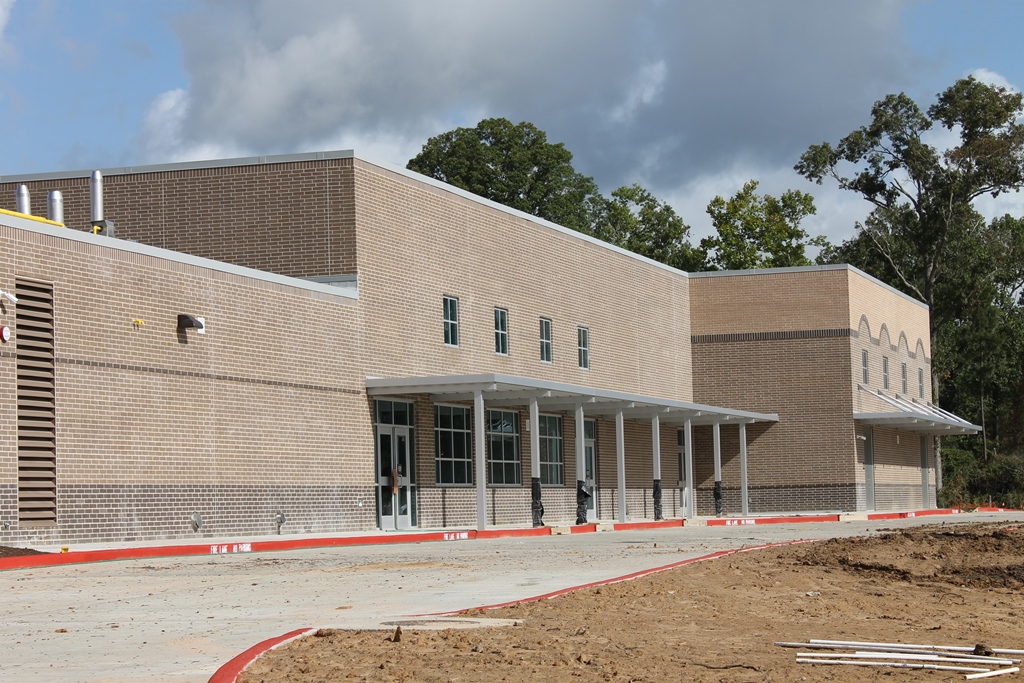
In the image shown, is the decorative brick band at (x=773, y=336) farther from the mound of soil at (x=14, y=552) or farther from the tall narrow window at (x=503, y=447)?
the mound of soil at (x=14, y=552)

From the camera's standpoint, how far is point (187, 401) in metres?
25.4

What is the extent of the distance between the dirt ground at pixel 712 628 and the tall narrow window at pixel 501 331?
18.3 metres

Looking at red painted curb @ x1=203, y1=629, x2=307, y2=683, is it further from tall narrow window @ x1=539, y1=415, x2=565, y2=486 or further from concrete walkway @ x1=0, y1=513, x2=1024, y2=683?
tall narrow window @ x1=539, y1=415, x2=565, y2=486

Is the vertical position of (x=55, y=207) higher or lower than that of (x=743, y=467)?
higher

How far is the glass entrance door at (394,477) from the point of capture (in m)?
31.3

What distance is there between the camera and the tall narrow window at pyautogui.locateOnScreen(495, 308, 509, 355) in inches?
1454

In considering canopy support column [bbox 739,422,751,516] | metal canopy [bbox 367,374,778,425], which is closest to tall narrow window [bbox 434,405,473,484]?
metal canopy [bbox 367,374,778,425]

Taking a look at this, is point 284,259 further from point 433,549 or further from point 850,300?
point 850,300

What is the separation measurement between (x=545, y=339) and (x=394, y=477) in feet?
30.3

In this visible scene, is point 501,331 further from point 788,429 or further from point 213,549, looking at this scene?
point 213,549

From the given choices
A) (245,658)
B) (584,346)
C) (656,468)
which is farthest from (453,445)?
(245,658)

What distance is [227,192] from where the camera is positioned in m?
31.5

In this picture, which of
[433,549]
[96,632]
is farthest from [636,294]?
[96,632]

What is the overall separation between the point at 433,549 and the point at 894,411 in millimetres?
31491
